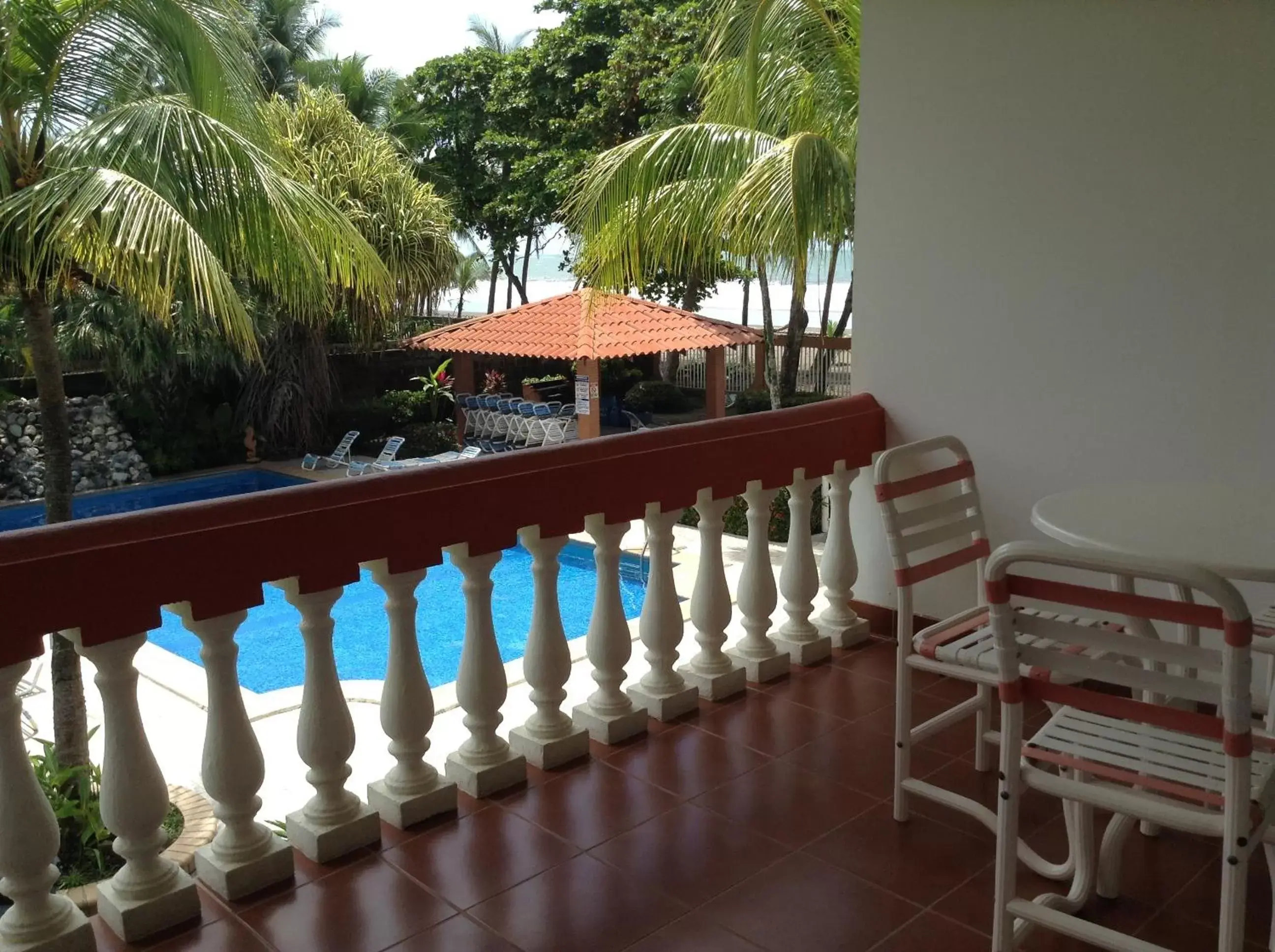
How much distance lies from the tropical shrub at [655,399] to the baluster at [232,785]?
17.9 m

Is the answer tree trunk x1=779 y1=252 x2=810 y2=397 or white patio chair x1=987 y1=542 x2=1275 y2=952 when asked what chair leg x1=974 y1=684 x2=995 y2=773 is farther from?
tree trunk x1=779 y1=252 x2=810 y2=397

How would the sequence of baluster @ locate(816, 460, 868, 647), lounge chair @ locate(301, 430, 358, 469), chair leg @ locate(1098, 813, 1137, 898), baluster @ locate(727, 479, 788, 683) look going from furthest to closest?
lounge chair @ locate(301, 430, 358, 469) < baluster @ locate(816, 460, 868, 647) < baluster @ locate(727, 479, 788, 683) < chair leg @ locate(1098, 813, 1137, 898)

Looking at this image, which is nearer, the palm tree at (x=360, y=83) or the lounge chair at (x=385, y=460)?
the lounge chair at (x=385, y=460)

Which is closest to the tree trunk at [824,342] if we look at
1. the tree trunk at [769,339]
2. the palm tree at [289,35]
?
the tree trunk at [769,339]

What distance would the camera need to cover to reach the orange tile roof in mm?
15258

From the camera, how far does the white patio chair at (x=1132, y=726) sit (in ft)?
5.37

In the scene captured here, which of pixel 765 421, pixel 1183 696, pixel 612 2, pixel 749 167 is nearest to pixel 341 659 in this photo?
pixel 749 167

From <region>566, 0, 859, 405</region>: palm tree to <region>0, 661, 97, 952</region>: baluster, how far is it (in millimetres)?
5883

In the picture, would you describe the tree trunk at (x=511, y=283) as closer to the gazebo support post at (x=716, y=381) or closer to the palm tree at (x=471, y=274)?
the palm tree at (x=471, y=274)

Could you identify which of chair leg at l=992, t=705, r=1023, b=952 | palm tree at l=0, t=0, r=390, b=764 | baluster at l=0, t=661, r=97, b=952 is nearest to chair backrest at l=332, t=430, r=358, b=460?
palm tree at l=0, t=0, r=390, b=764

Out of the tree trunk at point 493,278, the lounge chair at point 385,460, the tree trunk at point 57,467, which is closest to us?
the tree trunk at point 57,467

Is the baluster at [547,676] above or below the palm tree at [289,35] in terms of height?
below

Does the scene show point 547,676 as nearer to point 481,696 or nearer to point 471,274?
point 481,696

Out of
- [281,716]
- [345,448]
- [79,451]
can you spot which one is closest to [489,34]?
[345,448]
